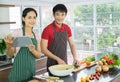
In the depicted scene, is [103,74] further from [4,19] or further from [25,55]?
[4,19]

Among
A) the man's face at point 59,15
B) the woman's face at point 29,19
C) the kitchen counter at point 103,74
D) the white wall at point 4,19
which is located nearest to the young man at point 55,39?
the man's face at point 59,15

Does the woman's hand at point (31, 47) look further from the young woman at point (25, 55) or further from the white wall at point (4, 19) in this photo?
the white wall at point (4, 19)

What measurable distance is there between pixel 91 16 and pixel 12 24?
1.88 meters

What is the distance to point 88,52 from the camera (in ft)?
15.9

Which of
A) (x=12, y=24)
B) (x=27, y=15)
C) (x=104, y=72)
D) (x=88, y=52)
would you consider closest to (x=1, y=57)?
(x=12, y=24)

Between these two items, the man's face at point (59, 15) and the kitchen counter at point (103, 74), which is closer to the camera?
the kitchen counter at point (103, 74)

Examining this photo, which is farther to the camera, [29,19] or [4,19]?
[4,19]

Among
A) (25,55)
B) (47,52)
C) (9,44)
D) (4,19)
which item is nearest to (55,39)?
(47,52)

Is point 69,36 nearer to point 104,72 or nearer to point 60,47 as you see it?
point 60,47

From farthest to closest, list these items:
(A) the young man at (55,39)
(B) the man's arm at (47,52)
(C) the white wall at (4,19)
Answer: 1. (C) the white wall at (4,19)
2. (A) the young man at (55,39)
3. (B) the man's arm at (47,52)

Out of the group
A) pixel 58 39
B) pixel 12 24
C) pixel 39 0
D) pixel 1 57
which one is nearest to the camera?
pixel 58 39

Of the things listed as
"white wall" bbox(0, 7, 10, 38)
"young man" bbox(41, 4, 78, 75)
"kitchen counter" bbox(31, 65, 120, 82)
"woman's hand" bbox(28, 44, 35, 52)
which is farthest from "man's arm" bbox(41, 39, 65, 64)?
"white wall" bbox(0, 7, 10, 38)

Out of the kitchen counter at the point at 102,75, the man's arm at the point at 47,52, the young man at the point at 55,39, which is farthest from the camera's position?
the young man at the point at 55,39

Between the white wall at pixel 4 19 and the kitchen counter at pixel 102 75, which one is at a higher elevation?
the white wall at pixel 4 19
